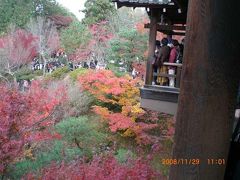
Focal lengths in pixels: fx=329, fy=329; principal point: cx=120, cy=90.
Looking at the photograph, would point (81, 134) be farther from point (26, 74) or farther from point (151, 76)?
point (26, 74)

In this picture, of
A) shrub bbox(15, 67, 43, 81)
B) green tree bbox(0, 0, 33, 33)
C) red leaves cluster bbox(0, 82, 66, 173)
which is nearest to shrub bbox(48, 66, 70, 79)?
shrub bbox(15, 67, 43, 81)

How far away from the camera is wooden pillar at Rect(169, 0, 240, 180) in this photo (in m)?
1.47

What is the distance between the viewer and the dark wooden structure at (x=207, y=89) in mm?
1471

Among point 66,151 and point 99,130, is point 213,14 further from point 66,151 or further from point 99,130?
point 99,130

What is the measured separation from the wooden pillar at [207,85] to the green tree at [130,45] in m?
16.2

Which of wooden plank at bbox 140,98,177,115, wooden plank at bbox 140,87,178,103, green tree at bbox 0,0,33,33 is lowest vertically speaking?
wooden plank at bbox 140,98,177,115

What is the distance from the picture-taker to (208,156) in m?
1.53

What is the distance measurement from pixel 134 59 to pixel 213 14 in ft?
59.7

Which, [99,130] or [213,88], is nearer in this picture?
[213,88]

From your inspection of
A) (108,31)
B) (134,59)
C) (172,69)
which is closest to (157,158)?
(172,69)

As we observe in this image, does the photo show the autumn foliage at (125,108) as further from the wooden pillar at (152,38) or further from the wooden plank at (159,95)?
the wooden pillar at (152,38)

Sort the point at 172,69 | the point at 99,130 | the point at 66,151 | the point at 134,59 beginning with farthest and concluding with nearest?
the point at 134,59
the point at 99,130
the point at 66,151
the point at 172,69
